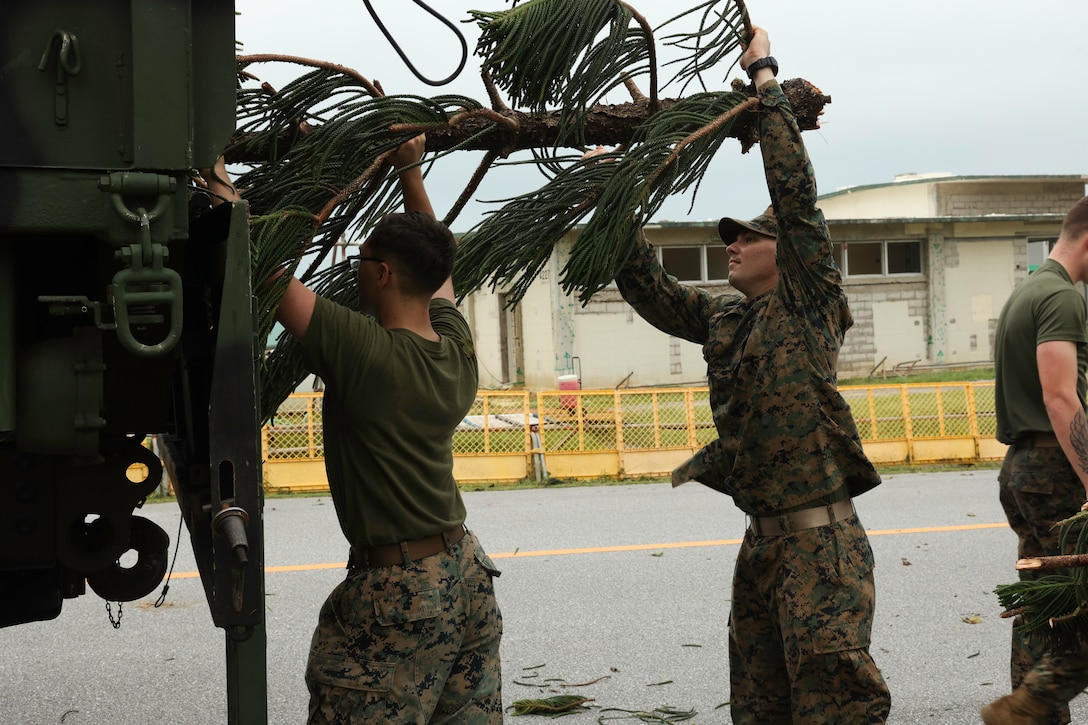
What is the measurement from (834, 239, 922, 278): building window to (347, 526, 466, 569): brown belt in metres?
23.0

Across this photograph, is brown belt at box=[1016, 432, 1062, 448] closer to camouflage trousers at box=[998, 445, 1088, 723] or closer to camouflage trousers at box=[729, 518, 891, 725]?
camouflage trousers at box=[998, 445, 1088, 723]

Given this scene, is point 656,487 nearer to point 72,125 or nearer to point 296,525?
point 296,525

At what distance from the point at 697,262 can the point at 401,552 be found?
21.5 metres

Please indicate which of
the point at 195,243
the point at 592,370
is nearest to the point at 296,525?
the point at 195,243

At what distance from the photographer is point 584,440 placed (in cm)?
1170

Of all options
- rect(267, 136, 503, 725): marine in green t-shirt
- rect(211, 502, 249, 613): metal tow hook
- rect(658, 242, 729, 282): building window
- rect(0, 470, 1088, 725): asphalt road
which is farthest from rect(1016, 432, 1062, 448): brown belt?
rect(658, 242, 729, 282): building window

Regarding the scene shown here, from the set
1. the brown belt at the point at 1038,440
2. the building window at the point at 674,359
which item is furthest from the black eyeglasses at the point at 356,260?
the building window at the point at 674,359

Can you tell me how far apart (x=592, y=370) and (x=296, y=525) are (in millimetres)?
13609

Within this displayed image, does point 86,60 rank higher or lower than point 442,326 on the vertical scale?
higher

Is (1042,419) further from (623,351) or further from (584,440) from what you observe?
(623,351)

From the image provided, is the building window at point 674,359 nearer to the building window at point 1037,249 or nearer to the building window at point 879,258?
the building window at point 879,258

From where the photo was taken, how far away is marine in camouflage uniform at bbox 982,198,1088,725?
393cm

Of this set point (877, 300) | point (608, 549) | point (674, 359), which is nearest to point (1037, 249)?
point (877, 300)

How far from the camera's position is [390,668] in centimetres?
274
